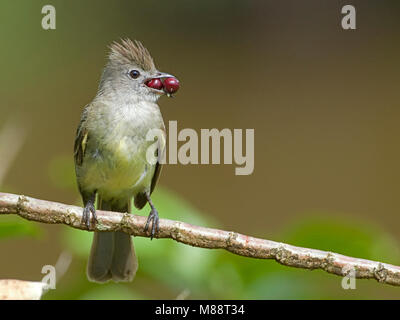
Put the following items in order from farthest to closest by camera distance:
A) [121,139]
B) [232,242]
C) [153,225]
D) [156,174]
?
1. [156,174]
2. [121,139]
3. [153,225]
4. [232,242]

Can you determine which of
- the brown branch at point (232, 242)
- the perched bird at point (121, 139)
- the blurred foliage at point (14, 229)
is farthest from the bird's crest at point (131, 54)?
the blurred foliage at point (14, 229)

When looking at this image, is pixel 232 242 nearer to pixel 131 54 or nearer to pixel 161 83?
pixel 161 83

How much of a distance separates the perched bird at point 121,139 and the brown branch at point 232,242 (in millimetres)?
735

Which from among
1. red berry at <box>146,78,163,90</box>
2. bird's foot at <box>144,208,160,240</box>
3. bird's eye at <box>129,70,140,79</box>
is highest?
bird's eye at <box>129,70,140,79</box>

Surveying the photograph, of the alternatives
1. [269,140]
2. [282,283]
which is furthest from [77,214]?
[269,140]

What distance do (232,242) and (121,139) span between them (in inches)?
42.3

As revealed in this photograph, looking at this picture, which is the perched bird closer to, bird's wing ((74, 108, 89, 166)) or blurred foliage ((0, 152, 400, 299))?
bird's wing ((74, 108, 89, 166))

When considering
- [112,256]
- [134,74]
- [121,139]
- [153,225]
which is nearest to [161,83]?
[134,74]

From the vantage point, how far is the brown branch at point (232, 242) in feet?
6.27

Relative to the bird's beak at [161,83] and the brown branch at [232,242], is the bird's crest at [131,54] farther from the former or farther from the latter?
the brown branch at [232,242]

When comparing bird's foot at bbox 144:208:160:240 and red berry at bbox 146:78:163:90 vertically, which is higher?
red berry at bbox 146:78:163:90

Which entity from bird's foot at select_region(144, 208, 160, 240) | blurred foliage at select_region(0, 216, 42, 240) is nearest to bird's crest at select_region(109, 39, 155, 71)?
bird's foot at select_region(144, 208, 160, 240)

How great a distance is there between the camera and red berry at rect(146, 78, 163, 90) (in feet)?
10.0

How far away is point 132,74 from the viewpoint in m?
3.09
